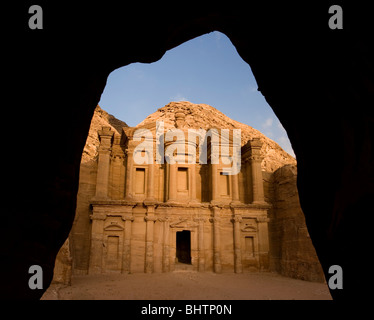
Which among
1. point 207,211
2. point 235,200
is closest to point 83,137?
point 207,211

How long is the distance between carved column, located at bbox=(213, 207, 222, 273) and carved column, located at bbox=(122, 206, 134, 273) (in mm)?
5569

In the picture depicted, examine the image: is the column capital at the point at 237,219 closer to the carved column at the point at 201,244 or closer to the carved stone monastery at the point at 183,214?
the carved stone monastery at the point at 183,214

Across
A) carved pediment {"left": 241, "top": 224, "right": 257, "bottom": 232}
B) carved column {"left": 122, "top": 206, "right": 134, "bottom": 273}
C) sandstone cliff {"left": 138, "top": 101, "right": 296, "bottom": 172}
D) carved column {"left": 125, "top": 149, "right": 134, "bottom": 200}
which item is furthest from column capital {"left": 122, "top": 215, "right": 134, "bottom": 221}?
sandstone cliff {"left": 138, "top": 101, "right": 296, "bottom": 172}

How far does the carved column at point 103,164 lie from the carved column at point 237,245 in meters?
9.10

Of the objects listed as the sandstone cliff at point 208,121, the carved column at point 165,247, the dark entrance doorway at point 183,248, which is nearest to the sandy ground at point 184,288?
the carved column at point 165,247

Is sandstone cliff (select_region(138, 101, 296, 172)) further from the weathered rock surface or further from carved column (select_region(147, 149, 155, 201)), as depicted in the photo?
carved column (select_region(147, 149, 155, 201))

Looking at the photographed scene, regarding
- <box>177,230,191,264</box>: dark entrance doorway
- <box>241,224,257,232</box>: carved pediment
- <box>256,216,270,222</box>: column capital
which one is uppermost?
<box>256,216,270,222</box>: column capital

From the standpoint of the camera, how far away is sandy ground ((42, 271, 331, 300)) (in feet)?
36.3

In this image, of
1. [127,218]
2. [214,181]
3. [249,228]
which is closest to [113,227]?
[127,218]

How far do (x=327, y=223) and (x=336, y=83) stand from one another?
6.34 ft

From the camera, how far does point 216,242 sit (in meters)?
18.7

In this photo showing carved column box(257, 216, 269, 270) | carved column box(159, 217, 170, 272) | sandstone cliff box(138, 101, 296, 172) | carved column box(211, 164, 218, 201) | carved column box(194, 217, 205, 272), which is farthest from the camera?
sandstone cliff box(138, 101, 296, 172)

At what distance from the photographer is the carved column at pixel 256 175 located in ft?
68.5

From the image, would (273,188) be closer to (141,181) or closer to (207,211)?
(207,211)
